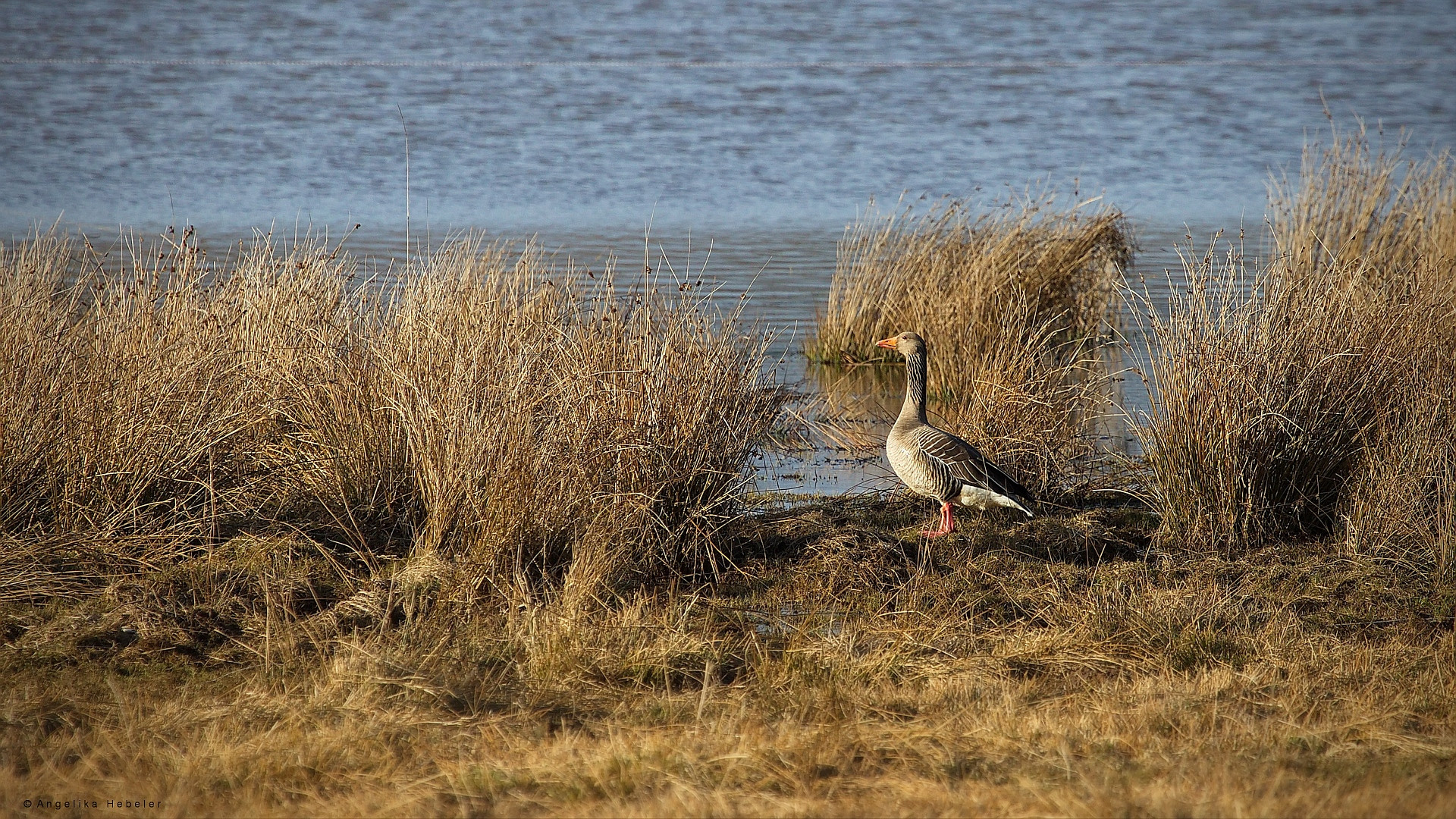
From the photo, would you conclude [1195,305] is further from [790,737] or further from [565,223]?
[565,223]

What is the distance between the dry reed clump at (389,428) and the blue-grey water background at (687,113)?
229cm

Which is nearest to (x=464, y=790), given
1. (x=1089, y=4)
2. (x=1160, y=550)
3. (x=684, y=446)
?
(x=684, y=446)

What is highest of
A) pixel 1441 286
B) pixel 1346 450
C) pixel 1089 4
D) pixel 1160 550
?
pixel 1089 4

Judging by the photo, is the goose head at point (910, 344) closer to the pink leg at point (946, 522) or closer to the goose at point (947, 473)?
the goose at point (947, 473)

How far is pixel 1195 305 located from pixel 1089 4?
154 feet

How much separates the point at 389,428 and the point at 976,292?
519 cm

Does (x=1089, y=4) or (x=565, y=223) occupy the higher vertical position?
(x=1089, y=4)

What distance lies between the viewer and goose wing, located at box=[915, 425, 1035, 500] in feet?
21.1

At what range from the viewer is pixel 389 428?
6.00 meters

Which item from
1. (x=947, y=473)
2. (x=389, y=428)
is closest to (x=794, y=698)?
(x=947, y=473)

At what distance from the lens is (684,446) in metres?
5.86

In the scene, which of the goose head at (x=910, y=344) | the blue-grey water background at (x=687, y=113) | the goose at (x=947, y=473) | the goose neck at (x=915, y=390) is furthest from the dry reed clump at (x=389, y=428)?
the blue-grey water background at (x=687, y=113)

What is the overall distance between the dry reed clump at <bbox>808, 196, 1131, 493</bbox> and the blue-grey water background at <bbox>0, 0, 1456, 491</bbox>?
661mm

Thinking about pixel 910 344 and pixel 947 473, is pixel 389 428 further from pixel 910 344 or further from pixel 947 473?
pixel 910 344
